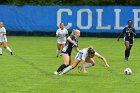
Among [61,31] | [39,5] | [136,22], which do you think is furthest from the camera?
[39,5]

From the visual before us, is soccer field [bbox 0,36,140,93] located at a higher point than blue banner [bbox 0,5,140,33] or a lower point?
higher

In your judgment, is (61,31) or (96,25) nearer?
(61,31)

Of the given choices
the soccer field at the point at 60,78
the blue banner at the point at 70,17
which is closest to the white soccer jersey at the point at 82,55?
the soccer field at the point at 60,78

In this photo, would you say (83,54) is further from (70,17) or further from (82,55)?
(70,17)

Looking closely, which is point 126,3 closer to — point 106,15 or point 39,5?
point 106,15

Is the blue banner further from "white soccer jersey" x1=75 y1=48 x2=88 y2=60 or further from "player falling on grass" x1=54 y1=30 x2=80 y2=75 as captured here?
"white soccer jersey" x1=75 y1=48 x2=88 y2=60

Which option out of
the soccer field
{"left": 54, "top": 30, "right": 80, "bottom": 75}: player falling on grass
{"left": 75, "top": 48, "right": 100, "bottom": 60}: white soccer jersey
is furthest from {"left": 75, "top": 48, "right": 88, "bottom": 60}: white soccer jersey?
the soccer field

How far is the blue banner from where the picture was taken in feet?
178

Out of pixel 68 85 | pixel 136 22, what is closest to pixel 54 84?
pixel 68 85

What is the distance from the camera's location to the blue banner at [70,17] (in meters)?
54.4

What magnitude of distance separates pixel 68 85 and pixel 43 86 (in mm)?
916

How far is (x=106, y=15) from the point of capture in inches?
2154

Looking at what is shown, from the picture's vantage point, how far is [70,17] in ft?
181

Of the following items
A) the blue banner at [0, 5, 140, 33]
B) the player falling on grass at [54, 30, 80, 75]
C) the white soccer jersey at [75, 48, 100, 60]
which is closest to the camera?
the white soccer jersey at [75, 48, 100, 60]
